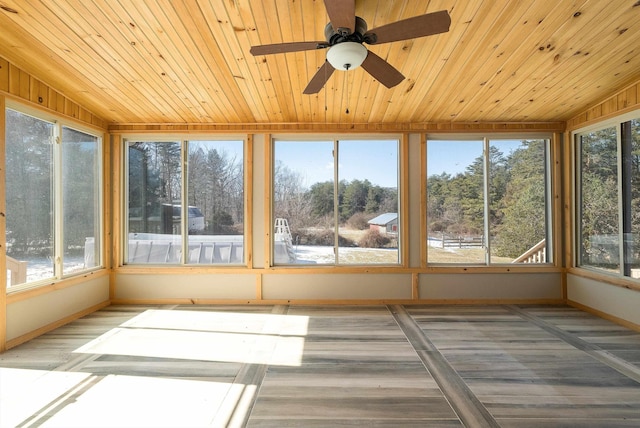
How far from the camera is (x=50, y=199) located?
3760 mm

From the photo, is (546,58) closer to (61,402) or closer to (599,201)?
(599,201)

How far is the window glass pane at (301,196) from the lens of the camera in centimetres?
486

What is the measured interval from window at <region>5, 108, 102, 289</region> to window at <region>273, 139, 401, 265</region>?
261cm

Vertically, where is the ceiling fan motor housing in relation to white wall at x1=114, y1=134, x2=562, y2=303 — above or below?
above

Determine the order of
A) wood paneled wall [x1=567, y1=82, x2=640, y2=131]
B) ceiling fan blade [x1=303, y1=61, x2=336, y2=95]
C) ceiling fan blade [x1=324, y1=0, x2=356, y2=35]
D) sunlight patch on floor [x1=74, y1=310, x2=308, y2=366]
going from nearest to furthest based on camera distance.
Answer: ceiling fan blade [x1=324, y1=0, x2=356, y2=35], ceiling fan blade [x1=303, y1=61, x2=336, y2=95], sunlight patch on floor [x1=74, y1=310, x2=308, y2=366], wood paneled wall [x1=567, y1=82, x2=640, y2=131]

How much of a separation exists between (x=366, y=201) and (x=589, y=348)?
306cm

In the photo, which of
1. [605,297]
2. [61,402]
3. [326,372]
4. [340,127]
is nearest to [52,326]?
[61,402]

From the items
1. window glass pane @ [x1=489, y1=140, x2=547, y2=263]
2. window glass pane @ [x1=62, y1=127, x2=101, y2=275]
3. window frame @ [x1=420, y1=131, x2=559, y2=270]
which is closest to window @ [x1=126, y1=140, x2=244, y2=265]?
window glass pane @ [x1=62, y1=127, x2=101, y2=275]

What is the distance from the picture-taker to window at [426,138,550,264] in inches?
188

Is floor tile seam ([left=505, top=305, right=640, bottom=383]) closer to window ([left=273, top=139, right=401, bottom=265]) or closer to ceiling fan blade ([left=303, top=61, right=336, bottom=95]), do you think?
window ([left=273, top=139, right=401, bottom=265])

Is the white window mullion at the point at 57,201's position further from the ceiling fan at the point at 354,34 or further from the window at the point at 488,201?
the window at the point at 488,201

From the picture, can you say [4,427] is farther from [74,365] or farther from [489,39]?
[489,39]

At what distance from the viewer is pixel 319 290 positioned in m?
4.72

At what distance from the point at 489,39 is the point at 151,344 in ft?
14.6
